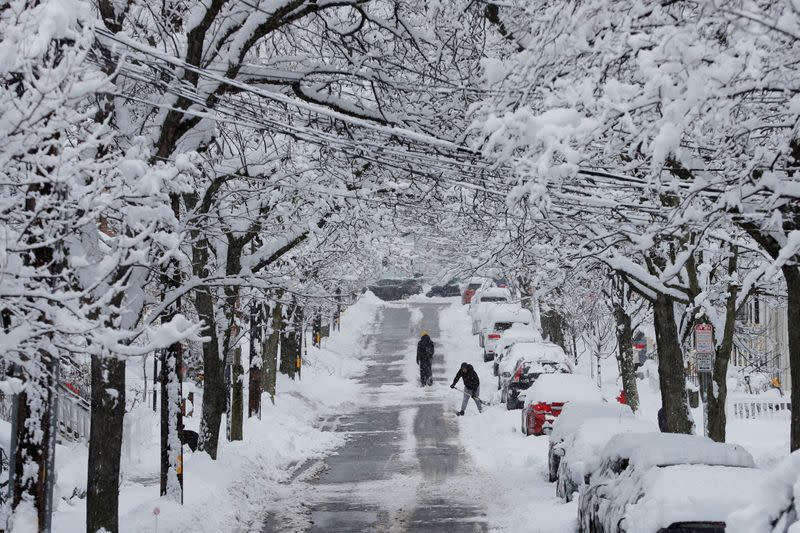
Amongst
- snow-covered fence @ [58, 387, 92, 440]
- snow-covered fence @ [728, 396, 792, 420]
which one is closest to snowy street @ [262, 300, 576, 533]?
snow-covered fence @ [58, 387, 92, 440]

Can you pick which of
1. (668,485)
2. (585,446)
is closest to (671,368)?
(585,446)

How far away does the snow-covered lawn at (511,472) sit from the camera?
14.6 metres

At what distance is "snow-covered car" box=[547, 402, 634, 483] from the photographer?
16.8 metres

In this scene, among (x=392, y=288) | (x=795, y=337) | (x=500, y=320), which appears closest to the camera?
(x=795, y=337)

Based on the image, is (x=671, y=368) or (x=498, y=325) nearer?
(x=671, y=368)

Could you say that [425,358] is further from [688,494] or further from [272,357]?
[688,494]

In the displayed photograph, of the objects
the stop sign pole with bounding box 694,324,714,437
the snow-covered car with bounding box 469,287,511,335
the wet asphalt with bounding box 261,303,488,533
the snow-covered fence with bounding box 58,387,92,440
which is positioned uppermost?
the snow-covered car with bounding box 469,287,511,335

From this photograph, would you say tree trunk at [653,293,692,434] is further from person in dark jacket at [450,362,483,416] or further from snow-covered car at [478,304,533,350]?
snow-covered car at [478,304,533,350]

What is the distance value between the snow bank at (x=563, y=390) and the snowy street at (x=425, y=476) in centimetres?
104

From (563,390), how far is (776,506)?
1898 cm

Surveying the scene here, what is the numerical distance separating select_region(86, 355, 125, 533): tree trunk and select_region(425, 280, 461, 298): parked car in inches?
2840

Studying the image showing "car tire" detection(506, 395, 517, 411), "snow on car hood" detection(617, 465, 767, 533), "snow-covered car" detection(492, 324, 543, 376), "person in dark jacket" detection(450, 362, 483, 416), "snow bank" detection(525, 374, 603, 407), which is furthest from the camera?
"snow-covered car" detection(492, 324, 543, 376)

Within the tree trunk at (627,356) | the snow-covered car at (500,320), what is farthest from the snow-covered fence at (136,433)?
the snow-covered car at (500,320)

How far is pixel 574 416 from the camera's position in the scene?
17.2m
